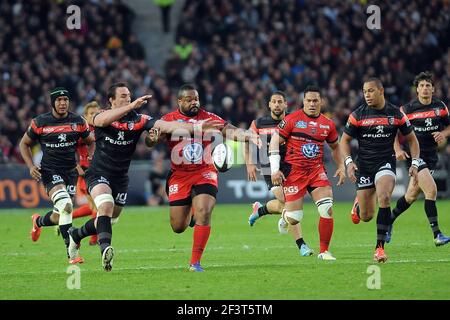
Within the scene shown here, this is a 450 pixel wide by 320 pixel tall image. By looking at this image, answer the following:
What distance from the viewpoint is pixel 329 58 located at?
34000 mm

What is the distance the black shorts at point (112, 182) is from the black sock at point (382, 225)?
137 inches

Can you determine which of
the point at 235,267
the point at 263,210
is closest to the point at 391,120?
the point at 235,267

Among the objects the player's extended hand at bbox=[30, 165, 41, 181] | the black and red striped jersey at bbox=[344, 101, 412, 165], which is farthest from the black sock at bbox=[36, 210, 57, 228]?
the black and red striped jersey at bbox=[344, 101, 412, 165]

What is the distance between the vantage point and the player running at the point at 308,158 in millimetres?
14556

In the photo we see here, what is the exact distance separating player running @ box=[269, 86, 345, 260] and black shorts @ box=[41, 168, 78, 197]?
3301 millimetres

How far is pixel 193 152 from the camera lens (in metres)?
13.5

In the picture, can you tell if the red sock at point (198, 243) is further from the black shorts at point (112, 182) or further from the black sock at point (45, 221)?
the black sock at point (45, 221)

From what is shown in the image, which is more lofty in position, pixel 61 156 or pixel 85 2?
pixel 85 2

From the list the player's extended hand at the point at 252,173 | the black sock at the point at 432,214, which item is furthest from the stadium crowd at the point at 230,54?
the player's extended hand at the point at 252,173

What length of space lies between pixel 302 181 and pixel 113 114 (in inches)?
126

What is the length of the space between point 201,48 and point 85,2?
405 cm

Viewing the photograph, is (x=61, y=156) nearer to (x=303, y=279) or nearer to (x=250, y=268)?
(x=250, y=268)

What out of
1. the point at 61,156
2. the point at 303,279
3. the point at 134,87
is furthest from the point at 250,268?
the point at 134,87
